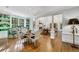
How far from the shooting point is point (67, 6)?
229 cm

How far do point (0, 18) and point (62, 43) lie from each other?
1319mm

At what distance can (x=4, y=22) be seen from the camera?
2.28 meters

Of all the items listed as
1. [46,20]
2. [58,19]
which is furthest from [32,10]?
[58,19]

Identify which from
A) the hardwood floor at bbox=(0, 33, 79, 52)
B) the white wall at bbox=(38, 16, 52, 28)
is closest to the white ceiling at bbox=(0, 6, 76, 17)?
the white wall at bbox=(38, 16, 52, 28)

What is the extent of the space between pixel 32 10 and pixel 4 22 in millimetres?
603

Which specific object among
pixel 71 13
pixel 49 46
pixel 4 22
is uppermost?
pixel 71 13

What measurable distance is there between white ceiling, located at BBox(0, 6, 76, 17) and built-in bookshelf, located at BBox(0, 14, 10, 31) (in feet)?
0.32

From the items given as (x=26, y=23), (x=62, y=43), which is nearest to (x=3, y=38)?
(x=26, y=23)

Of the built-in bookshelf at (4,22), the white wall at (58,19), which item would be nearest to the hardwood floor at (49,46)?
the white wall at (58,19)

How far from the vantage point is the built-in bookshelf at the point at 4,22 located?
7.39 feet

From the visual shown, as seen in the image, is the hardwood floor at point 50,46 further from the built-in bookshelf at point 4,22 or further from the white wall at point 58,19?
the built-in bookshelf at point 4,22

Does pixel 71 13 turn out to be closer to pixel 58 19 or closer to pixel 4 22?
pixel 58 19

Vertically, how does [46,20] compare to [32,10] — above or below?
below
